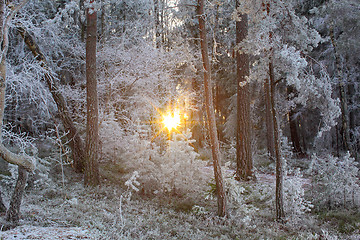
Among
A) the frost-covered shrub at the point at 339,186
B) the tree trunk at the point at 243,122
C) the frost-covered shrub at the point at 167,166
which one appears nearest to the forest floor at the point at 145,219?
the frost-covered shrub at the point at 167,166

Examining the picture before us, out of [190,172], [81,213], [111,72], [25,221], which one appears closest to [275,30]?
[190,172]

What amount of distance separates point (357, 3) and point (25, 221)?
48.4 feet

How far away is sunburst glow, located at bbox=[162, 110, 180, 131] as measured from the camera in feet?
39.5

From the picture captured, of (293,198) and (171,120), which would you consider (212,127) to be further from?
(171,120)

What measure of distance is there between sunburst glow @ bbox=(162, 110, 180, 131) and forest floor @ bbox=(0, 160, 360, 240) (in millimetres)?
3877

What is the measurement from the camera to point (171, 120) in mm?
12594

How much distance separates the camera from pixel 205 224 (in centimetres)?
646

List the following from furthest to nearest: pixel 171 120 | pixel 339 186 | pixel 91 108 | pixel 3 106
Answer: pixel 171 120 → pixel 91 108 → pixel 339 186 → pixel 3 106

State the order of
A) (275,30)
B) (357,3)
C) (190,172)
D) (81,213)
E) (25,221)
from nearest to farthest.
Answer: (25,221) → (81,213) → (275,30) → (190,172) → (357,3)

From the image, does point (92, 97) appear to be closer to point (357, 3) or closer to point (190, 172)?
point (190, 172)

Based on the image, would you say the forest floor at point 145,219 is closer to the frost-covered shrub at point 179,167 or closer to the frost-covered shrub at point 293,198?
the frost-covered shrub at point 293,198

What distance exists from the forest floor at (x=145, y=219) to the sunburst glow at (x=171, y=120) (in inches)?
153

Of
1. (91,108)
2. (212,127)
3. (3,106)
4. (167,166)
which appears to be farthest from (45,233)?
(91,108)

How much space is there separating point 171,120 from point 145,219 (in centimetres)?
658
